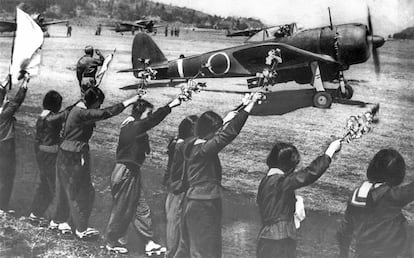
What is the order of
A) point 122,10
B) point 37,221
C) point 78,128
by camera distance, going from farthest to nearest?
point 122,10, point 37,221, point 78,128

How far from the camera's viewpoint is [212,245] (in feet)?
20.6

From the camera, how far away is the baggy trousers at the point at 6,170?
7.57 metres

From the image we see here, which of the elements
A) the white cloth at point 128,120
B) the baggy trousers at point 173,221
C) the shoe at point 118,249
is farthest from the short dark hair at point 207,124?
the shoe at point 118,249

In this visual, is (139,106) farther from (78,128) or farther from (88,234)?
(88,234)

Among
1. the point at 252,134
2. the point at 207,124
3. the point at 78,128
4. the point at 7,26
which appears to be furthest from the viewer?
the point at 7,26

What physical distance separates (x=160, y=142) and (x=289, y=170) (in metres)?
1.63

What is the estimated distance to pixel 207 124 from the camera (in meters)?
6.39

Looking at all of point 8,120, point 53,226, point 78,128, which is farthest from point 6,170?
point 78,128

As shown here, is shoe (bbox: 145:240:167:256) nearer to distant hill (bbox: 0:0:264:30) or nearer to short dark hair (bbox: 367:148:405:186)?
short dark hair (bbox: 367:148:405:186)

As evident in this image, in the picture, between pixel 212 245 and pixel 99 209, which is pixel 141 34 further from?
pixel 212 245

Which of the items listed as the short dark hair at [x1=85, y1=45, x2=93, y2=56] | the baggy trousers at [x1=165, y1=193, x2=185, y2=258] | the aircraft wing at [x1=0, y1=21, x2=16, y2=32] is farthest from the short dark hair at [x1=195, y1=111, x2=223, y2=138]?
the aircraft wing at [x1=0, y1=21, x2=16, y2=32]

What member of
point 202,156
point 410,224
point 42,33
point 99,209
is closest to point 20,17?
point 42,33

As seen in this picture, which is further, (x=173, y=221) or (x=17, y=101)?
(x=17, y=101)

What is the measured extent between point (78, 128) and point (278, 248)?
285 cm
